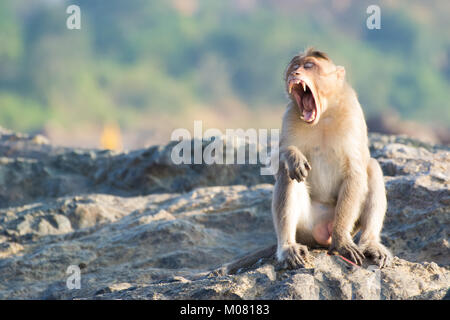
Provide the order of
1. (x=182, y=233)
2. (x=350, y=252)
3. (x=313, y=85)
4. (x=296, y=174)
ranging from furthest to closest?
1. (x=182, y=233)
2. (x=313, y=85)
3. (x=296, y=174)
4. (x=350, y=252)

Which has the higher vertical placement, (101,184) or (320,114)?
(320,114)

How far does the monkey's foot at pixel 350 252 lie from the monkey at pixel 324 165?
0.46 feet

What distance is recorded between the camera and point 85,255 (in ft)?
20.2

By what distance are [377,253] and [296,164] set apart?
0.85 m

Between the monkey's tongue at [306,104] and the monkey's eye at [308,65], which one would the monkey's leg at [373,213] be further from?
the monkey's eye at [308,65]

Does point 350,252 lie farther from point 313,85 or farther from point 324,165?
point 313,85

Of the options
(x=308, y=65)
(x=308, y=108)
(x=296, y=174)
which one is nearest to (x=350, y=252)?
(x=296, y=174)

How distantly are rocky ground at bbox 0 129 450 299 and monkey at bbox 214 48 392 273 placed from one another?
1.57 ft

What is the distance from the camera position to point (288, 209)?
464 centimetres

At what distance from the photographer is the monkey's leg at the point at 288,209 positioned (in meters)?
4.55

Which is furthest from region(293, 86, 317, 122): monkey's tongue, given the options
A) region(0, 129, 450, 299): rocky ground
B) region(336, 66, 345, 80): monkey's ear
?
region(0, 129, 450, 299): rocky ground
